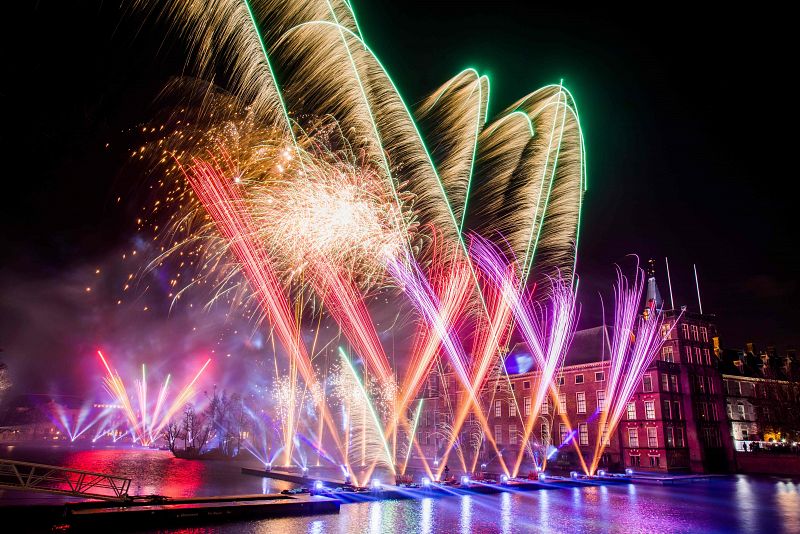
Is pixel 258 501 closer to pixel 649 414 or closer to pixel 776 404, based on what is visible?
pixel 649 414

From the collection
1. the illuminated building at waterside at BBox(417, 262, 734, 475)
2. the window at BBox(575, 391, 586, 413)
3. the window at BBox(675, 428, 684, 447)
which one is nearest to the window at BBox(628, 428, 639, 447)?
the illuminated building at waterside at BBox(417, 262, 734, 475)

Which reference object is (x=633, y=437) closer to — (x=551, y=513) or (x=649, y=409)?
(x=649, y=409)

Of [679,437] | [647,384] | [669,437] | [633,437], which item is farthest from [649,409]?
[679,437]

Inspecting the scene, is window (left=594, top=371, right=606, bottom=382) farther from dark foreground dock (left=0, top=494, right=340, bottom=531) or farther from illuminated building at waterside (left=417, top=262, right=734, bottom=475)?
dark foreground dock (left=0, top=494, right=340, bottom=531)

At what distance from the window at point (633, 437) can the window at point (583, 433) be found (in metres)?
4.15

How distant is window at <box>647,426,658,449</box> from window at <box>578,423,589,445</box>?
6.07 meters

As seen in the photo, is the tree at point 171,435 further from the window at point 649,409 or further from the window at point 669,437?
the window at point 669,437

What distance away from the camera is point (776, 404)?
159 ft

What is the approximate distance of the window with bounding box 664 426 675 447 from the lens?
4703 cm

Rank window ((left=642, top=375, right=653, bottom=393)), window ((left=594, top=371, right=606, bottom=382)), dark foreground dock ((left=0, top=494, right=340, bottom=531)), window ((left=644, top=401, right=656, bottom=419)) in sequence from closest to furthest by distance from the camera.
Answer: dark foreground dock ((left=0, top=494, right=340, bottom=531)) < window ((left=644, top=401, right=656, bottom=419)) < window ((left=642, top=375, right=653, bottom=393)) < window ((left=594, top=371, right=606, bottom=382))

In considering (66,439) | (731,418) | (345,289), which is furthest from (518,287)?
(66,439)

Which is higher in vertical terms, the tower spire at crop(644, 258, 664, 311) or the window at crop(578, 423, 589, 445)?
the tower spire at crop(644, 258, 664, 311)

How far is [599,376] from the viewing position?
5288 cm

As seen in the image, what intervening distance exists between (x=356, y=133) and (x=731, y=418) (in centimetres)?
5442
